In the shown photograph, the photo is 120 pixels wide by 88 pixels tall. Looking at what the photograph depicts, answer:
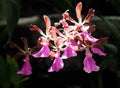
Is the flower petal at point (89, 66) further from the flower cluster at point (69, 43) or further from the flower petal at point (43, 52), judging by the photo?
the flower petal at point (43, 52)

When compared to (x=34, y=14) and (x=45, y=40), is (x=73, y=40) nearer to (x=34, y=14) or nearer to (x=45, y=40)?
(x=45, y=40)

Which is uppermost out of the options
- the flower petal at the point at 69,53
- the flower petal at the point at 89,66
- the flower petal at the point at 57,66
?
the flower petal at the point at 69,53

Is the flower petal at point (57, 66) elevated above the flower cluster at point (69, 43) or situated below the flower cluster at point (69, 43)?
below

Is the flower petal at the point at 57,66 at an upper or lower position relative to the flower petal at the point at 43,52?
lower

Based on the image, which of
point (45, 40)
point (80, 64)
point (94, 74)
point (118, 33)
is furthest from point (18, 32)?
point (45, 40)

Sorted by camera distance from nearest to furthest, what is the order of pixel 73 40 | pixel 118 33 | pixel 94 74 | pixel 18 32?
pixel 73 40 < pixel 118 33 < pixel 94 74 < pixel 18 32

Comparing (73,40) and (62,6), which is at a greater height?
(62,6)

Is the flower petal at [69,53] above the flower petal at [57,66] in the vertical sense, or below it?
above

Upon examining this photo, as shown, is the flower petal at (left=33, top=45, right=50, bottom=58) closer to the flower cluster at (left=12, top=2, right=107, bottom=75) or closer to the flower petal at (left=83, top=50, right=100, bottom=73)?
the flower cluster at (left=12, top=2, right=107, bottom=75)

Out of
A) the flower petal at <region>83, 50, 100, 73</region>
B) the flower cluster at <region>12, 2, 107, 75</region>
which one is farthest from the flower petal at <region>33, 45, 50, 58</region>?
the flower petal at <region>83, 50, 100, 73</region>

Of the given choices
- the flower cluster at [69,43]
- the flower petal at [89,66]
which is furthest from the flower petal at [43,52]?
the flower petal at [89,66]

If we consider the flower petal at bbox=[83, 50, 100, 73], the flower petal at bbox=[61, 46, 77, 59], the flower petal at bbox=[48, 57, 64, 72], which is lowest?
the flower petal at bbox=[83, 50, 100, 73]
